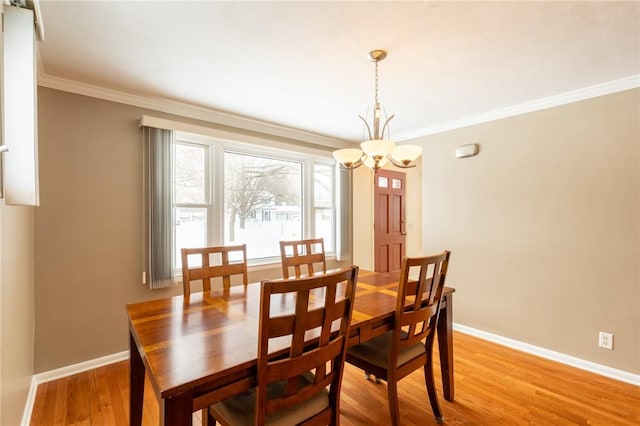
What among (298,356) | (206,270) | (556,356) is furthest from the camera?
(556,356)

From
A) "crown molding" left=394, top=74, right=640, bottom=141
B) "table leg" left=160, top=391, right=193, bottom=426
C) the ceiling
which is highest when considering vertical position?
the ceiling

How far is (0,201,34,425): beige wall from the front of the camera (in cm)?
137

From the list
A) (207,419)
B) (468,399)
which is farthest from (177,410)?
(468,399)

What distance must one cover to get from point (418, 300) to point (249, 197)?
2397mm

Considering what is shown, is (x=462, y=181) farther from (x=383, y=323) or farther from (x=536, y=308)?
(x=383, y=323)

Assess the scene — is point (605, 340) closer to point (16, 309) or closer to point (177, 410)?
point (177, 410)

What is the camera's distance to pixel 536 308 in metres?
2.84

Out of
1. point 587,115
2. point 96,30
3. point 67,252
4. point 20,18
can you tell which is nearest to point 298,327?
point 20,18

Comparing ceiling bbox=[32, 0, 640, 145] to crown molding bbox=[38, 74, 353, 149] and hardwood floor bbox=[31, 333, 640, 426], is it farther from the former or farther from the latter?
hardwood floor bbox=[31, 333, 640, 426]

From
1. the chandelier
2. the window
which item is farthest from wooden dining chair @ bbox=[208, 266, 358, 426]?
the window

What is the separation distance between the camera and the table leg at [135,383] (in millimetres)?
1560

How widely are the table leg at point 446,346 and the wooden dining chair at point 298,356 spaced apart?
1.02 m

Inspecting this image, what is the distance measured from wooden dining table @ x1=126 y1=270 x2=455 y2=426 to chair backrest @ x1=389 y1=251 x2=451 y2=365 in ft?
0.27

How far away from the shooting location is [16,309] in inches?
66.2
